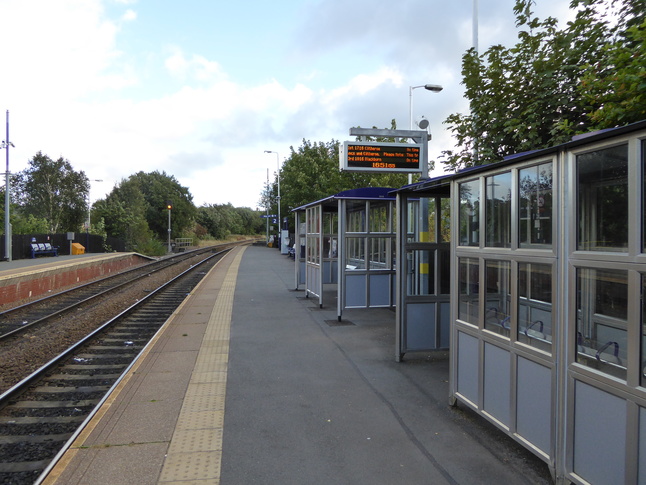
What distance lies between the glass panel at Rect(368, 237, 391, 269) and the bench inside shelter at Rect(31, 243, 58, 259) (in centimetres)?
2457

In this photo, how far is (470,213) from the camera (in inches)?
187

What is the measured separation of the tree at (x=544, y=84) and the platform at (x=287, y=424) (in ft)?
11.0

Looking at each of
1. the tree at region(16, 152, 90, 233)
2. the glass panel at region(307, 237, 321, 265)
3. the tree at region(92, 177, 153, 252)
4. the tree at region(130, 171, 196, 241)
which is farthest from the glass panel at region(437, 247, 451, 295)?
the tree at region(130, 171, 196, 241)

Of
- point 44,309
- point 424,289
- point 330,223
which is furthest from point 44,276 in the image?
point 424,289

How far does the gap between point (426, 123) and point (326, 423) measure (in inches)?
327

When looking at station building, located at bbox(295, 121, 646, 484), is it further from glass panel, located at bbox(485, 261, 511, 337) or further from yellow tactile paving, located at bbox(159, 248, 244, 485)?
yellow tactile paving, located at bbox(159, 248, 244, 485)

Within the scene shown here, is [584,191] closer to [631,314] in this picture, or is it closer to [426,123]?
[631,314]

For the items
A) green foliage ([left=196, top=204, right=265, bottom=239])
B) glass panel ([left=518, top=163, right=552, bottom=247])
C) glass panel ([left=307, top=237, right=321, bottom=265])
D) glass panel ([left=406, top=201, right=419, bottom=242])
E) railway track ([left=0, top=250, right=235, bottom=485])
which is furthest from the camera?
Result: green foliage ([left=196, top=204, right=265, bottom=239])

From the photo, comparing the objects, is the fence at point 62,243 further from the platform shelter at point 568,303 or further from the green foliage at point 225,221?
the green foliage at point 225,221

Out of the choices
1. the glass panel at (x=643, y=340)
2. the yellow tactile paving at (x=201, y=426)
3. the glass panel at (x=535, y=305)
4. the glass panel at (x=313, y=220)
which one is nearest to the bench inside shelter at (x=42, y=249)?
the glass panel at (x=313, y=220)

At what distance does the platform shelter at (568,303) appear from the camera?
9.49 ft

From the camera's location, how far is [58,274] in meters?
18.3

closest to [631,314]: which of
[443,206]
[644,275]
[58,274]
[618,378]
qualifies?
[644,275]

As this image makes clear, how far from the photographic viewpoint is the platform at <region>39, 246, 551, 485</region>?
376 centimetres
